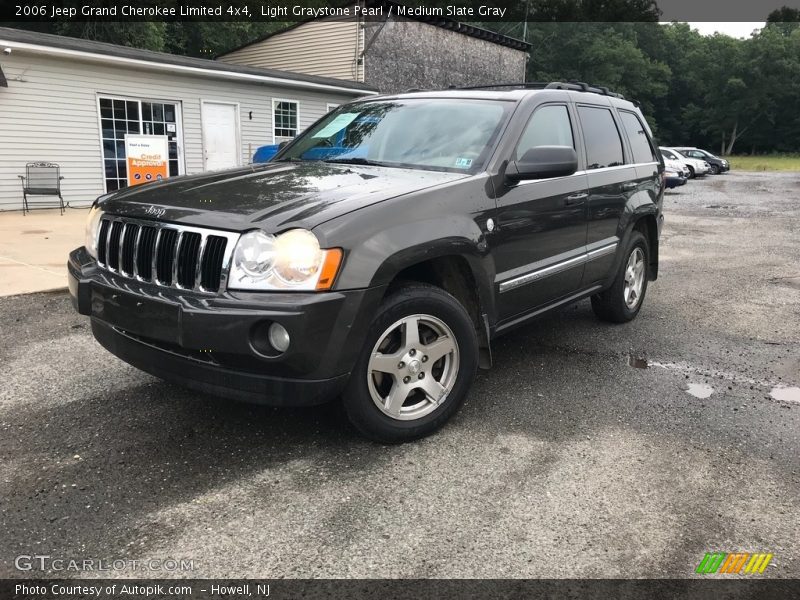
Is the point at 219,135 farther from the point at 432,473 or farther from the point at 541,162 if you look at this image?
the point at 432,473

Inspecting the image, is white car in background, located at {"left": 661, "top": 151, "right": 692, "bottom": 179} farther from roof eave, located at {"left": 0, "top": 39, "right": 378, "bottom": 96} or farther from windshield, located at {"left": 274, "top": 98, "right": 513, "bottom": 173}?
windshield, located at {"left": 274, "top": 98, "right": 513, "bottom": 173}

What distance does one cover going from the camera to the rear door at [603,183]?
15.4 feet

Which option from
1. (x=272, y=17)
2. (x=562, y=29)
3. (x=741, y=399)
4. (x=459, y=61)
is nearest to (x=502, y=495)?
(x=741, y=399)

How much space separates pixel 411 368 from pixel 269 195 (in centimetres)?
111

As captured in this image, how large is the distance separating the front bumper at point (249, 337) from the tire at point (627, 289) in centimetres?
311

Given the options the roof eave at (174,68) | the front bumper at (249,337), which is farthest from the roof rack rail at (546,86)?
the roof eave at (174,68)

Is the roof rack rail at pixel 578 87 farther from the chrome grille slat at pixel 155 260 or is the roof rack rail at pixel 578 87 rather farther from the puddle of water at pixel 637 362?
the chrome grille slat at pixel 155 260

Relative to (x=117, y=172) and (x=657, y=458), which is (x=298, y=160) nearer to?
(x=657, y=458)

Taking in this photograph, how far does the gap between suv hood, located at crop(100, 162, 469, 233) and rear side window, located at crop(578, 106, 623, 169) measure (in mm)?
1656

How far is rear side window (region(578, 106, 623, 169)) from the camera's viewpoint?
15.6ft

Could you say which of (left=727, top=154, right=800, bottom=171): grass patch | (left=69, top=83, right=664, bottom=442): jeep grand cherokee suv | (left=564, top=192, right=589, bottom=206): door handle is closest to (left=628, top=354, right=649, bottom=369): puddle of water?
(left=69, top=83, right=664, bottom=442): jeep grand cherokee suv

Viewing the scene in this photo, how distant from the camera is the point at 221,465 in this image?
3.09m

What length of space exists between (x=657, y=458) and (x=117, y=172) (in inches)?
568

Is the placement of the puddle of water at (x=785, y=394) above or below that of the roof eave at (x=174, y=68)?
below
